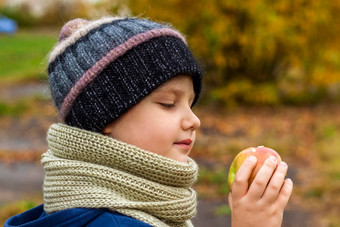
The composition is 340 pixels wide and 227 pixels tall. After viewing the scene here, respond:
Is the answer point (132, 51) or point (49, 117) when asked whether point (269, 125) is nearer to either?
point (49, 117)

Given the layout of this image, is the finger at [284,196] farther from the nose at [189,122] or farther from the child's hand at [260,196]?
the nose at [189,122]

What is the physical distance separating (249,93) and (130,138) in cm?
1055

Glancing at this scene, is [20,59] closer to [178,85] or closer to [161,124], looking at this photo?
[178,85]

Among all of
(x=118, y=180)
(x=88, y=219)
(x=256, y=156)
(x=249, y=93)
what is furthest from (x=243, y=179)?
(x=249, y=93)

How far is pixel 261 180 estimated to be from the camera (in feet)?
6.37

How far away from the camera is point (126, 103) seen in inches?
78.6

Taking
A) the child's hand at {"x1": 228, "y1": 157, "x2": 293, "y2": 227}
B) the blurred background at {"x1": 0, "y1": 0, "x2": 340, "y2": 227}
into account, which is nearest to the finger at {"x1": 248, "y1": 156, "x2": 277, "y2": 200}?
the child's hand at {"x1": 228, "y1": 157, "x2": 293, "y2": 227}

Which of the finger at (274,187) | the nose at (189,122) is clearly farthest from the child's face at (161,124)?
the finger at (274,187)

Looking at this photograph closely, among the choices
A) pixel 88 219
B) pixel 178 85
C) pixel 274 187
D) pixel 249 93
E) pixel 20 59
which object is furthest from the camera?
pixel 20 59

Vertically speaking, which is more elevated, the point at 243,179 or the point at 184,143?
the point at 184,143

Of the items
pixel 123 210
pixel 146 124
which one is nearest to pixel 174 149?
pixel 146 124

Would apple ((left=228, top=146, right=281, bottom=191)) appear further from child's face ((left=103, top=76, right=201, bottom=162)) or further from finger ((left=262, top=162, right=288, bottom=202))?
child's face ((left=103, top=76, right=201, bottom=162))

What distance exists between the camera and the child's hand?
6.44ft

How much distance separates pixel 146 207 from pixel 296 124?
9.24 m
